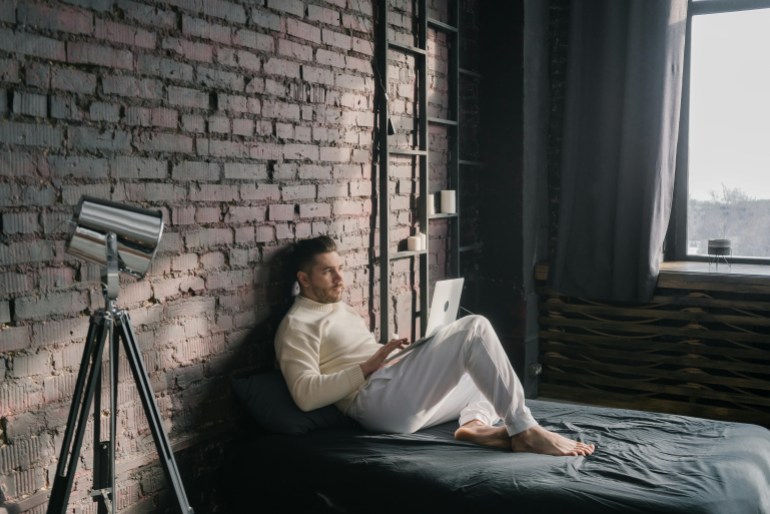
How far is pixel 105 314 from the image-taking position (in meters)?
1.90

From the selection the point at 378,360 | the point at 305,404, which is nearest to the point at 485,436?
the point at 378,360

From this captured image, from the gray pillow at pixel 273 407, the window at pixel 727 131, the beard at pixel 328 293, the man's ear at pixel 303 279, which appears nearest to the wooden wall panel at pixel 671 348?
the window at pixel 727 131

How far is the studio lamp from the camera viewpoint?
187cm

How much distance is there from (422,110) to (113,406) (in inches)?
95.4

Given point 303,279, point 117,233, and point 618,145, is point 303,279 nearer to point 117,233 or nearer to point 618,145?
point 117,233

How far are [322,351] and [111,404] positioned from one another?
1.22 meters

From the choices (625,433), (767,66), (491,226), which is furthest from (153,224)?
(767,66)

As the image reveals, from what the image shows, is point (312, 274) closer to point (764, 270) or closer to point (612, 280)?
point (612, 280)

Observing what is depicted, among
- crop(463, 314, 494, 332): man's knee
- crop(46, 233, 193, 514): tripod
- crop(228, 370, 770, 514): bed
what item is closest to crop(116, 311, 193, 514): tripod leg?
crop(46, 233, 193, 514): tripod

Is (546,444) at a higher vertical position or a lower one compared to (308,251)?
lower

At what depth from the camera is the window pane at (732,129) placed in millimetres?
4348

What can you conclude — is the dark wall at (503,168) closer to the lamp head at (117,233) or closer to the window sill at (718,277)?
the window sill at (718,277)

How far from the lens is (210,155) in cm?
268

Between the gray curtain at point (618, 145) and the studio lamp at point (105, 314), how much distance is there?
120 inches
